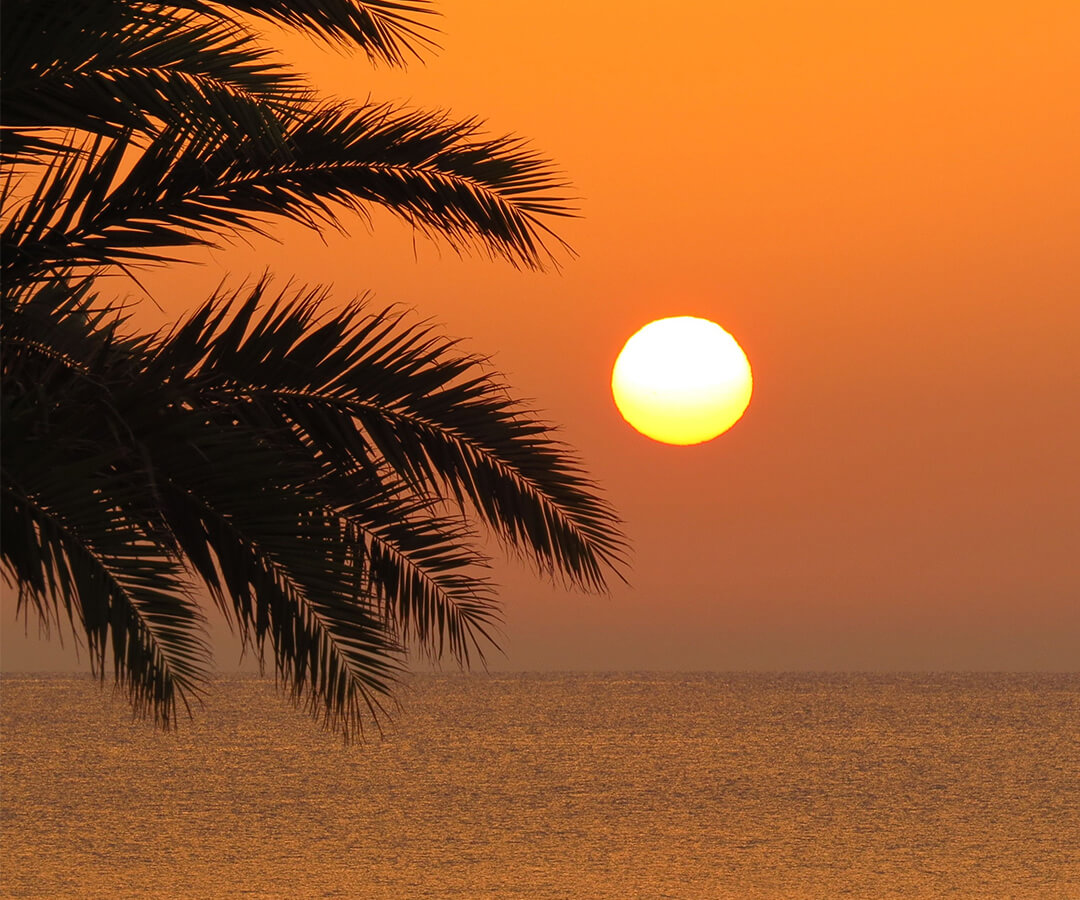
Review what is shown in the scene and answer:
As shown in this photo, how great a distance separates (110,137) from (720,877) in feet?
24.5

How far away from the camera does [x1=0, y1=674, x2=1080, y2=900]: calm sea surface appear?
35.3 feet

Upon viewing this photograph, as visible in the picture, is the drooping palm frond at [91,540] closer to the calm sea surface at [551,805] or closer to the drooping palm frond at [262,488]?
the drooping palm frond at [262,488]

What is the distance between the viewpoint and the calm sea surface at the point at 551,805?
10766 millimetres

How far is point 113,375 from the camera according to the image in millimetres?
5559

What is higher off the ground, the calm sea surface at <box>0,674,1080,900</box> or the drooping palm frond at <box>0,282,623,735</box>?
the drooping palm frond at <box>0,282,623,735</box>

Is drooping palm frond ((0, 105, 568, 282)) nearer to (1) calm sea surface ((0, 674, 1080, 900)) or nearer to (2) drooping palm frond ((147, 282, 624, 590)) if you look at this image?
Answer: (2) drooping palm frond ((147, 282, 624, 590))

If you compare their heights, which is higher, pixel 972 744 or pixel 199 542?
pixel 199 542

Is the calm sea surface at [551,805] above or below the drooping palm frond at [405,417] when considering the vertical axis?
below

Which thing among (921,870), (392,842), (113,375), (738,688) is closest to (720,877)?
(921,870)

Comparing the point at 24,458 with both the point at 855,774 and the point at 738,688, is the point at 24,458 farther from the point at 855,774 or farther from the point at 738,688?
the point at 738,688

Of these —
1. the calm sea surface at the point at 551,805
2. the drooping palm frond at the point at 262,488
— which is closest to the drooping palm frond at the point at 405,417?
the drooping palm frond at the point at 262,488

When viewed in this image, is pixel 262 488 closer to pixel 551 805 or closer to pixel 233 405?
pixel 233 405

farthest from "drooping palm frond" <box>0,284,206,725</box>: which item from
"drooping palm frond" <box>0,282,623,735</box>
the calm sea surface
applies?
the calm sea surface

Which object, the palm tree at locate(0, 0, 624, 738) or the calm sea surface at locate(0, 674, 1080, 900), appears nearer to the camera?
the palm tree at locate(0, 0, 624, 738)
